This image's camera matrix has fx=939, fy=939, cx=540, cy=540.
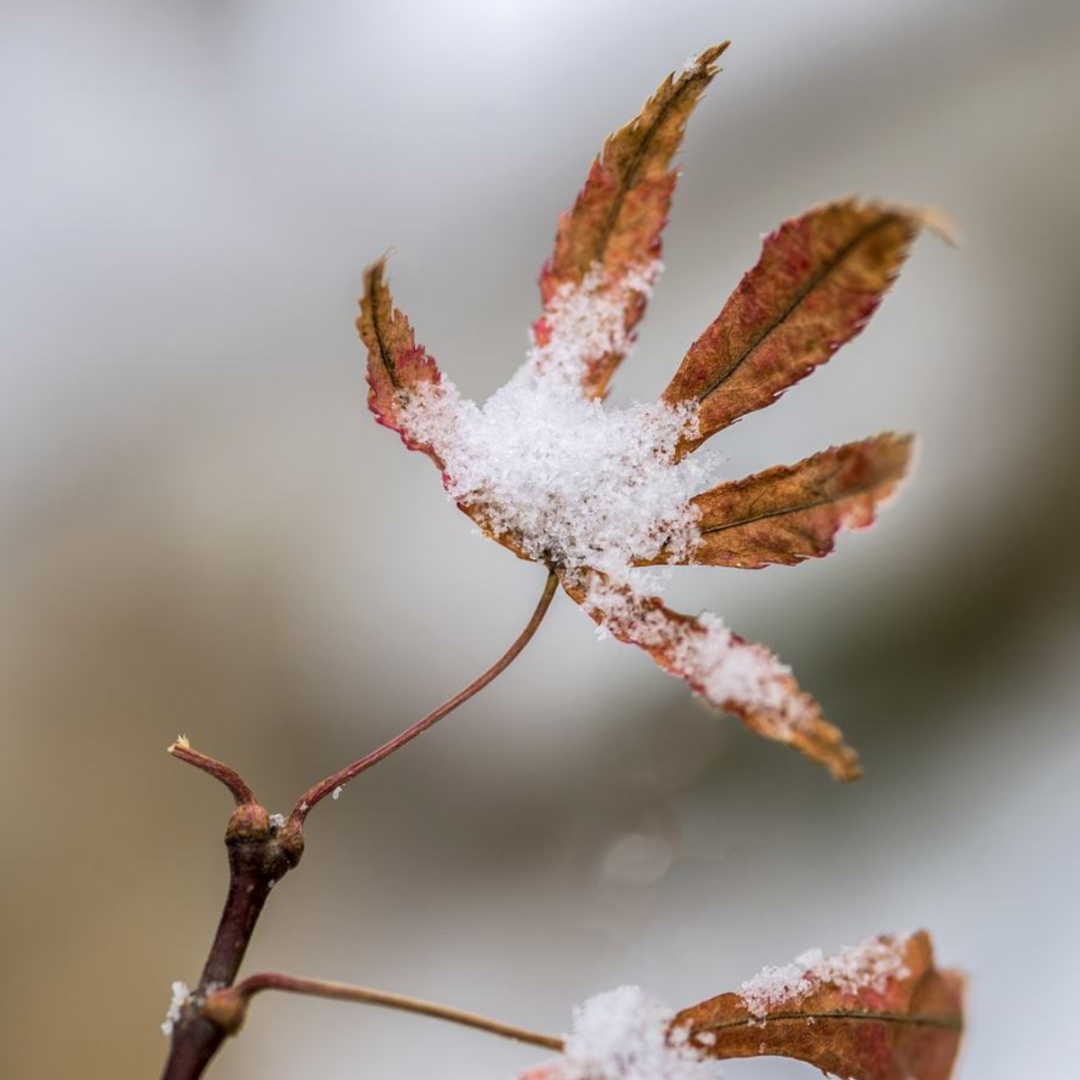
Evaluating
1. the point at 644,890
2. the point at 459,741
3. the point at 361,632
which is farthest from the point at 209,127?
the point at 644,890

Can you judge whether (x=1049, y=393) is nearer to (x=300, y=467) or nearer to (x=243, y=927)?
(x=300, y=467)

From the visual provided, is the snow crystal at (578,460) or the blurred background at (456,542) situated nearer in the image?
the snow crystal at (578,460)

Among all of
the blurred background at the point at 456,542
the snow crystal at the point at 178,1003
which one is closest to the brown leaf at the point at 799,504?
the snow crystal at the point at 178,1003

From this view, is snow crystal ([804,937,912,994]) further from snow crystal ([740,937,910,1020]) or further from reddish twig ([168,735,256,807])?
reddish twig ([168,735,256,807])

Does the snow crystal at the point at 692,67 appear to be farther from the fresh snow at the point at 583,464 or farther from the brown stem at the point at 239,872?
the brown stem at the point at 239,872

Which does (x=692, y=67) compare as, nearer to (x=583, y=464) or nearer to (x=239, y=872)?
(x=583, y=464)
